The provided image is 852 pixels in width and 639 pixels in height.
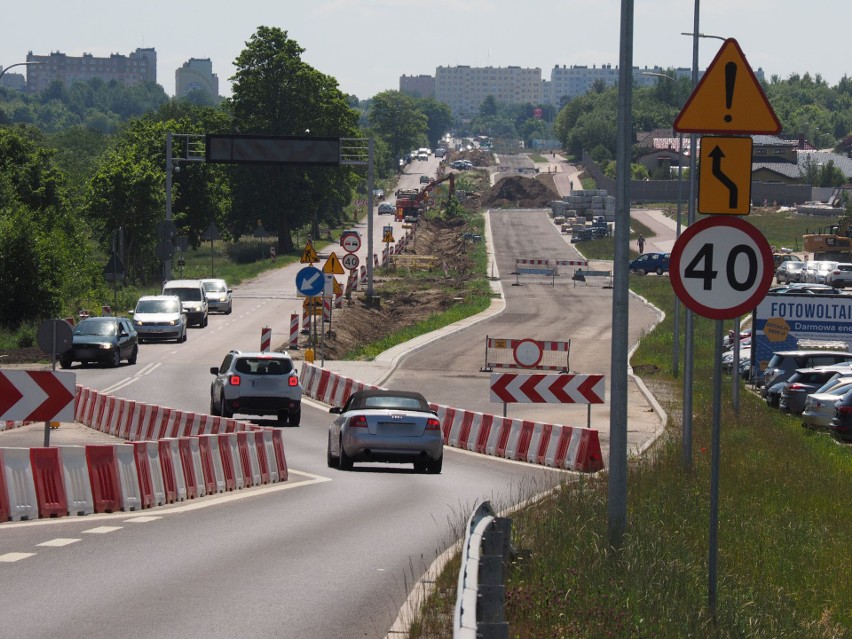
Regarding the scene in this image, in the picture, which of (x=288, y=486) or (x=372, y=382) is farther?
(x=372, y=382)

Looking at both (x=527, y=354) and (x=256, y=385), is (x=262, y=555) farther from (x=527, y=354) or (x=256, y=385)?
(x=527, y=354)

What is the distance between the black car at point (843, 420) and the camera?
2884 centimetres

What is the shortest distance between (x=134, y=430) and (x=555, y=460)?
27.7 ft

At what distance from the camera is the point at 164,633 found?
9570 mm

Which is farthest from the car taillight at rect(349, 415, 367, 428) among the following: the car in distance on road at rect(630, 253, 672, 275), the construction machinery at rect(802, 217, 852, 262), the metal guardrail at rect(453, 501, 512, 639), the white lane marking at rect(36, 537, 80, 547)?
the construction machinery at rect(802, 217, 852, 262)

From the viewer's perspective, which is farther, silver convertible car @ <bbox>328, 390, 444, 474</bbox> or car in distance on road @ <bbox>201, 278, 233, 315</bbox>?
car in distance on road @ <bbox>201, 278, 233, 315</bbox>

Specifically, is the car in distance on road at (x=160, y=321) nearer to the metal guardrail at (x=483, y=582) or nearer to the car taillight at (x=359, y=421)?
the car taillight at (x=359, y=421)

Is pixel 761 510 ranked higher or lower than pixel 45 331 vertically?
lower

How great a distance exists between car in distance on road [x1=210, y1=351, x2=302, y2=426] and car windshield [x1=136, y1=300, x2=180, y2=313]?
68.4ft

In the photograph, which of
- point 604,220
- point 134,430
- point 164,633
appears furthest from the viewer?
point 604,220

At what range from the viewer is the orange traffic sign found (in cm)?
987

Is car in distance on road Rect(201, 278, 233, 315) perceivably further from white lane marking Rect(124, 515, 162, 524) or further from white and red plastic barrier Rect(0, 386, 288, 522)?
white lane marking Rect(124, 515, 162, 524)

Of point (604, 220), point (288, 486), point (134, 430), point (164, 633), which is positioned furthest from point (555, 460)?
point (604, 220)

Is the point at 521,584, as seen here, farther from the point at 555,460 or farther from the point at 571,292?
the point at 571,292
